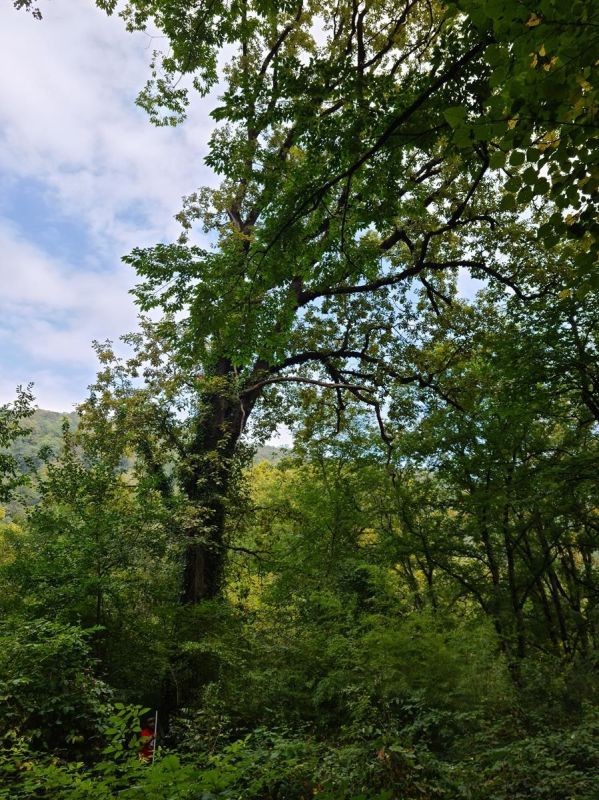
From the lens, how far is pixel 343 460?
51.7 feet

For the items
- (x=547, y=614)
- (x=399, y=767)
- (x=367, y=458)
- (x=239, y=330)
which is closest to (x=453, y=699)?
(x=399, y=767)

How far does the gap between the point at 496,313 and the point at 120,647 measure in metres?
9.75

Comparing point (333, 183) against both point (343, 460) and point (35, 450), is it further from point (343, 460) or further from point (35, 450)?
point (35, 450)

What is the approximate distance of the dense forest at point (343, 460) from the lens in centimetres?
357

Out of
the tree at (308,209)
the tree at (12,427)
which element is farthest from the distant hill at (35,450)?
the tree at (308,209)

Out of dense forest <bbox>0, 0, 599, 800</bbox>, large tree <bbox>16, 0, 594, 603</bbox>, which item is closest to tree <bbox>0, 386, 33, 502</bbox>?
dense forest <bbox>0, 0, 599, 800</bbox>

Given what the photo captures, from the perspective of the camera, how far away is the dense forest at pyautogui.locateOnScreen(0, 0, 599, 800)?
11.7 feet

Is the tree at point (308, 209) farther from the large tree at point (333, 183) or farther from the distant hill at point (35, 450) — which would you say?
the distant hill at point (35, 450)

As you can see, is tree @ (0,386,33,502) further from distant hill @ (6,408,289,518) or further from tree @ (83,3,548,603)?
tree @ (83,3,548,603)

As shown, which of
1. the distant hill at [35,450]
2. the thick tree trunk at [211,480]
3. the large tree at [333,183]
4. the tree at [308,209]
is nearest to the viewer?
the large tree at [333,183]

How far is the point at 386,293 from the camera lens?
11555 millimetres

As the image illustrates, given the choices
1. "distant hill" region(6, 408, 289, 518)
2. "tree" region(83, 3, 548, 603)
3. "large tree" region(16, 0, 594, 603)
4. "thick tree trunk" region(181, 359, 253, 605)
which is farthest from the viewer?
"distant hill" region(6, 408, 289, 518)

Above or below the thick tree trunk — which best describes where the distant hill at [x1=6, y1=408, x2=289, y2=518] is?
above

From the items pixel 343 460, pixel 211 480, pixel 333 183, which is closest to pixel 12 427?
pixel 211 480
